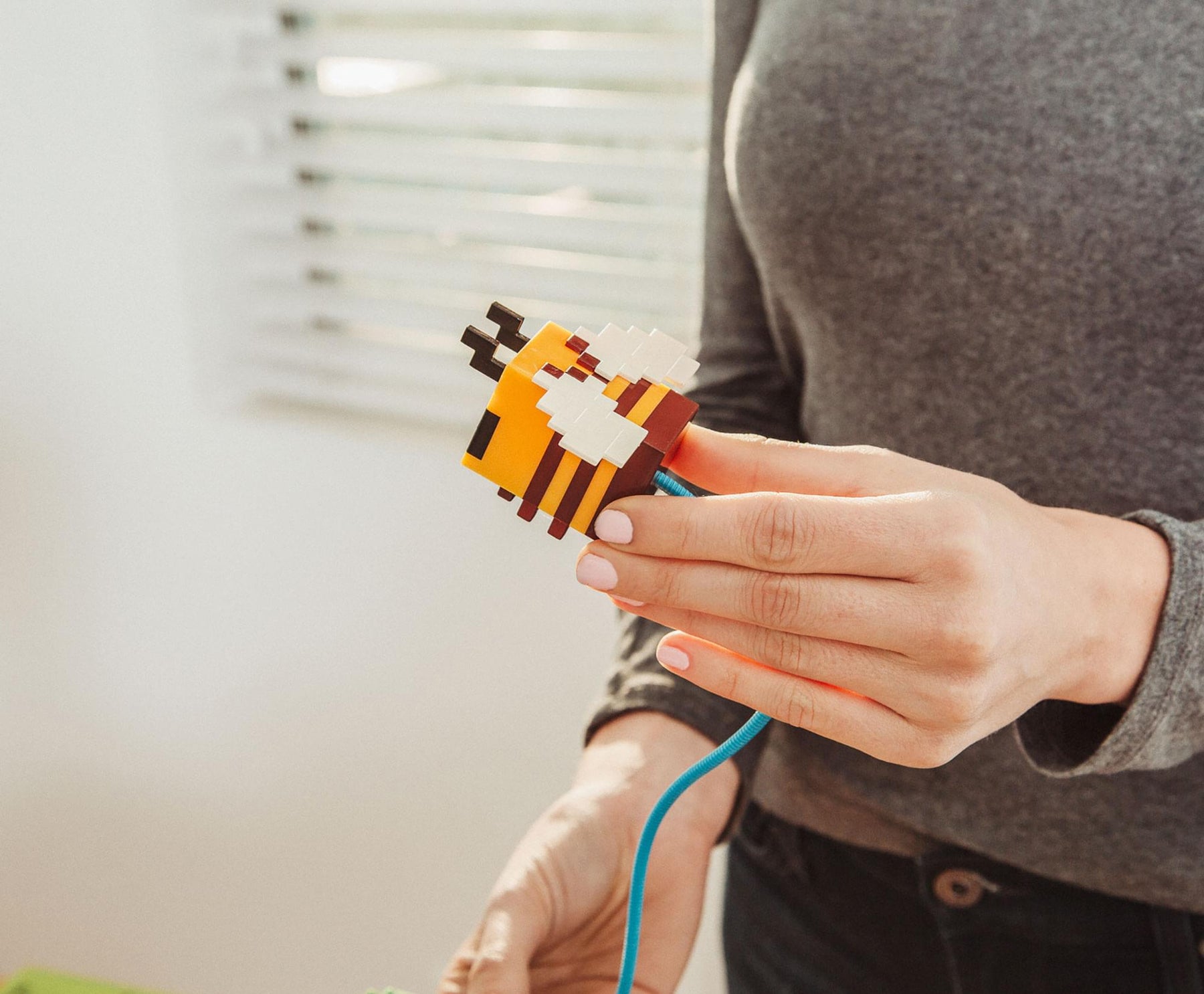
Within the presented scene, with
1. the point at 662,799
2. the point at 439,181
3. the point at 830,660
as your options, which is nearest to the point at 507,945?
the point at 662,799

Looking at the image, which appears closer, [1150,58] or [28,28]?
[1150,58]

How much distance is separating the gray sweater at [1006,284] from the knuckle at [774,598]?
0.58 feet

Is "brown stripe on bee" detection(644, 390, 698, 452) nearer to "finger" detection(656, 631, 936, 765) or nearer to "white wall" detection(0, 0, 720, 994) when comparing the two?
"finger" detection(656, 631, 936, 765)

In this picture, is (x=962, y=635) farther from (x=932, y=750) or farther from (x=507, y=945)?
(x=507, y=945)

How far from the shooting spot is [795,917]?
27.2 inches

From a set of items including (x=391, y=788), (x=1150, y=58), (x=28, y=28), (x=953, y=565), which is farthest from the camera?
(x=391, y=788)

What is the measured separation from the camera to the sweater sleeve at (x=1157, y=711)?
1.37 feet

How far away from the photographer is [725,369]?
2.30ft

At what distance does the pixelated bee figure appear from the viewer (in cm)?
38

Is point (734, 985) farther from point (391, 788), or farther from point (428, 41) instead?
point (428, 41)

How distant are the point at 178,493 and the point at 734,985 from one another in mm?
964

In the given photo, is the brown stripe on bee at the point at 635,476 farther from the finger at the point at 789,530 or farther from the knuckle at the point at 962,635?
the knuckle at the point at 962,635

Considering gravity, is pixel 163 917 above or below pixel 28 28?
below

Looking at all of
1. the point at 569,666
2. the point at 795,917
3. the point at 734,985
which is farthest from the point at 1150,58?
the point at 569,666
